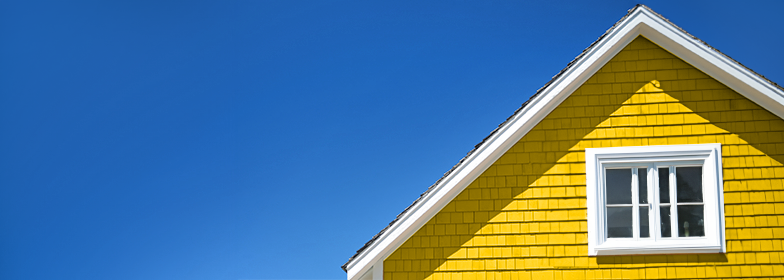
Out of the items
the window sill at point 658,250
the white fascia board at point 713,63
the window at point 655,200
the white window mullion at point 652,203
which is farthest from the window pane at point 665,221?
the white fascia board at point 713,63

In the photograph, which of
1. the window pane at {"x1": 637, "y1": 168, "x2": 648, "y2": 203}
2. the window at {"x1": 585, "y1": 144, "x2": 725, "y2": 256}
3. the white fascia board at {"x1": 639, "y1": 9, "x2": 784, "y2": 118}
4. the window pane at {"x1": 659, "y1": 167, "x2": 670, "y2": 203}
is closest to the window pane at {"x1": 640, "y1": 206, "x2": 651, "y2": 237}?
the window at {"x1": 585, "y1": 144, "x2": 725, "y2": 256}

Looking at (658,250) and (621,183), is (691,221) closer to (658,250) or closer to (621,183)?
(658,250)

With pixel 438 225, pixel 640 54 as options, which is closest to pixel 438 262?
pixel 438 225

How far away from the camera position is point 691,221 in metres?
9.52

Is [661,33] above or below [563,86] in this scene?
above

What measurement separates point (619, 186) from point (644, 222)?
66cm

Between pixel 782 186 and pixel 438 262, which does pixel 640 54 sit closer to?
pixel 782 186

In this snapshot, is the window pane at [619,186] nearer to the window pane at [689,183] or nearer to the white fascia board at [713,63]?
the window pane at [689,183]

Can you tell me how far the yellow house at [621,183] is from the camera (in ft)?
30.8

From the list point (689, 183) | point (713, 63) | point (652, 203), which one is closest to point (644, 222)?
point (652, 203)

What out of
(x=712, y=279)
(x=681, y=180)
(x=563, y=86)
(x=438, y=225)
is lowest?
(x=712, y=279)

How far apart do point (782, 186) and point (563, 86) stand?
11.7 feet

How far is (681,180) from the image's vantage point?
31.7 ft

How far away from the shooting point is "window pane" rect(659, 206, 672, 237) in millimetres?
9531
